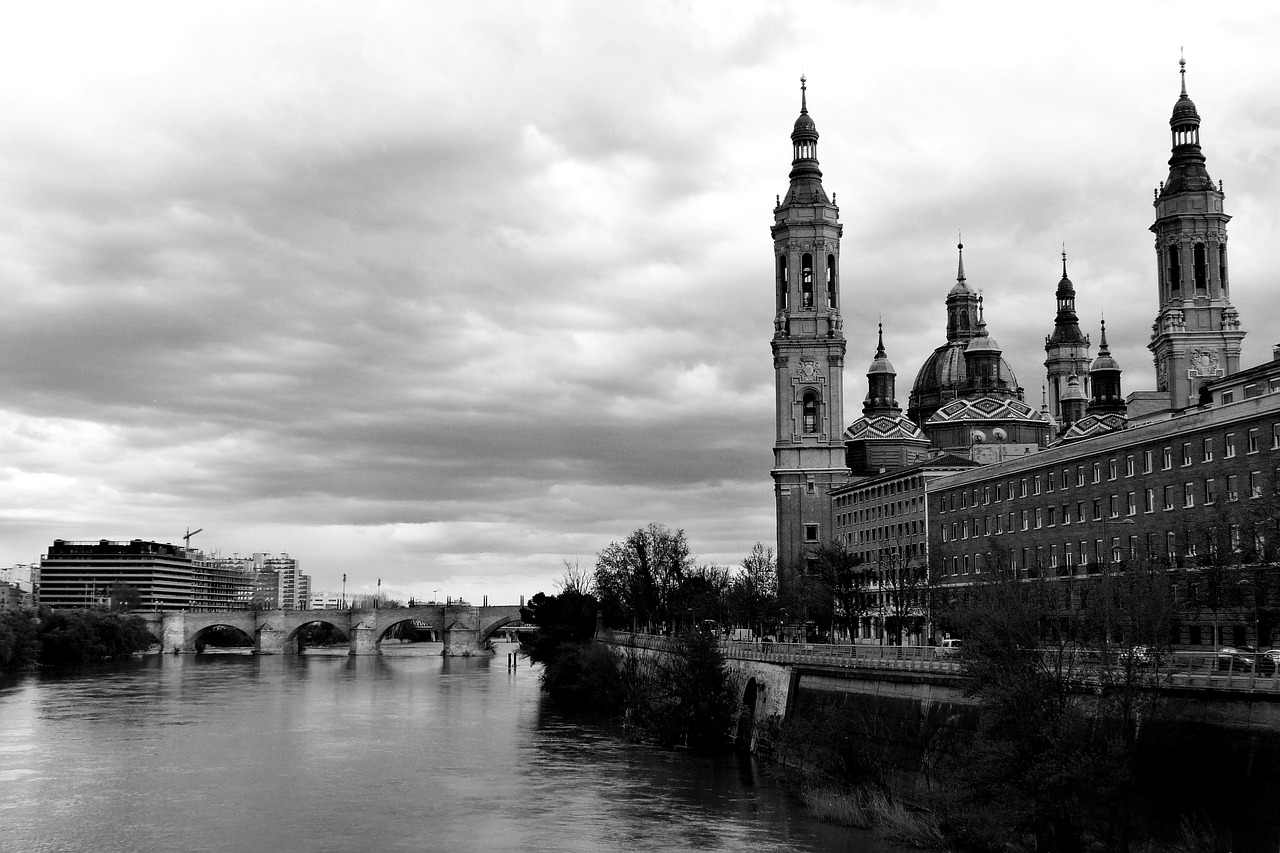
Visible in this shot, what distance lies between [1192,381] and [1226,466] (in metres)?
60.0

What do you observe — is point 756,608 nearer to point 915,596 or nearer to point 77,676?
point 915,596

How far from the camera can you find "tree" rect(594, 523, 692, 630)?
108938mm

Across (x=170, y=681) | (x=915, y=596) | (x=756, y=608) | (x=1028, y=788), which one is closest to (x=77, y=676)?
(x=170, y=681)

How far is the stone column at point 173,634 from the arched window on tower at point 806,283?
3692 inches

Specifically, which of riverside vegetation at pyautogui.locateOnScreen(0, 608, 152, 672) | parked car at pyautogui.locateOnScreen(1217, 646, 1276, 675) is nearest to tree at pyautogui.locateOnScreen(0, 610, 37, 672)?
riverside vegetation at pyautogui.locateOnScreen(0, 608, 152, 672)

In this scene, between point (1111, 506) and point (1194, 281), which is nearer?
point (1111, 506)

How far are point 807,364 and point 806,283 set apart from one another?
8.71m

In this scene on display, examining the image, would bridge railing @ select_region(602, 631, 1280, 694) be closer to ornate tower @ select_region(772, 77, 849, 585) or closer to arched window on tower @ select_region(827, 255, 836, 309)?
ornate tower @ select_region(772, 77, 849, 585)

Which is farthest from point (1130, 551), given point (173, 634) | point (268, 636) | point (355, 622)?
point (268, 636)

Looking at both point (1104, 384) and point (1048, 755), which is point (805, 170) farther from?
point (1048, 755)

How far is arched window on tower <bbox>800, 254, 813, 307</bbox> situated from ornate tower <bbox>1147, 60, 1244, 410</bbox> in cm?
3926

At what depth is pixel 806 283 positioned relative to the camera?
144875 millimetres

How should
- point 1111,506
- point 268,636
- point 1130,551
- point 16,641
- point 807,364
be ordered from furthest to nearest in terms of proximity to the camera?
point 268,636 < point 807,364 < point 16,641 < point 1111,506 < point 1130,551

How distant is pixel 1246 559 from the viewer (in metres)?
46.8
